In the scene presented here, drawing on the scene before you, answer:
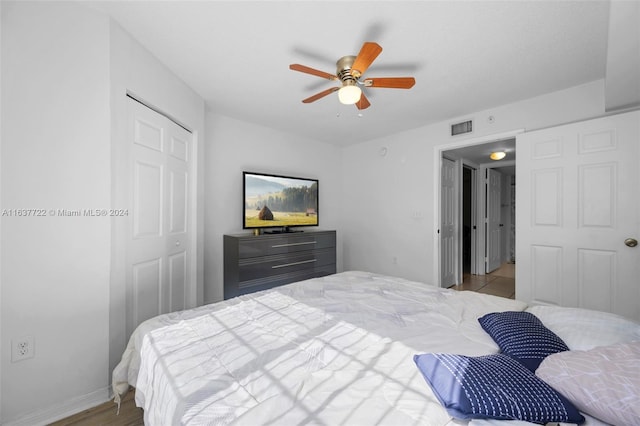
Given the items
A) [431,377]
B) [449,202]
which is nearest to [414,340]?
[431,377]

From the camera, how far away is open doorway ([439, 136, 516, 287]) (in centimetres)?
412

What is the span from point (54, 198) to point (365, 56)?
2.02m

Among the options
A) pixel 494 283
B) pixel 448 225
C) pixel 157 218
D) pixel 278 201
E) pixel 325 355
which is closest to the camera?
pixel 325 355

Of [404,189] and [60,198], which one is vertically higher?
[404,189]

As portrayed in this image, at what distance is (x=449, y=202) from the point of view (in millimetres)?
4105

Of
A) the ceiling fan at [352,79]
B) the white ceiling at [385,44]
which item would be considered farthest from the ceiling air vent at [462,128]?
the ceiling fan at [352,79]

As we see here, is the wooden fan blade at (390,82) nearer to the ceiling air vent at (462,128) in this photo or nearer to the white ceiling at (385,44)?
the white ceiling at (385,44)

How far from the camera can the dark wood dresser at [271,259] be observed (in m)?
2.97

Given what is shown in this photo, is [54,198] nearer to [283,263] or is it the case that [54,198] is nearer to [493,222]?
[283,263]

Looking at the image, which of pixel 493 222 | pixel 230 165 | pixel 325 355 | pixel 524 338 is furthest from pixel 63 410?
pixel 493 222

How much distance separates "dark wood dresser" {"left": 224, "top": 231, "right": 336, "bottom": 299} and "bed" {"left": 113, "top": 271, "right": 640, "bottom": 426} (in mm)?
1274

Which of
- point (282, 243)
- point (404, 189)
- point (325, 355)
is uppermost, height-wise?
point (404, 189)

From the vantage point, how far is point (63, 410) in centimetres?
152

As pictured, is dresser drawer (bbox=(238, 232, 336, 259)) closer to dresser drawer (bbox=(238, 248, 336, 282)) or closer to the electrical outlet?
dresser drawer (bbox=(238, 248, 336, 282))
